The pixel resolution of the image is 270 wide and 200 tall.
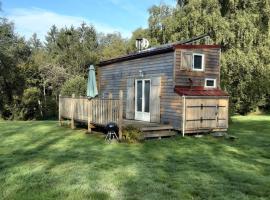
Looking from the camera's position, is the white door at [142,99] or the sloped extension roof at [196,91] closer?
the sloped extension roof at [196,91]

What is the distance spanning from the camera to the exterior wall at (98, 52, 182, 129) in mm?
14617

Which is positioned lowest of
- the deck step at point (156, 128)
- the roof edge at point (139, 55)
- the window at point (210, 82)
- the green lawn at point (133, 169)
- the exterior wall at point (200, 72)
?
the green lawn at point (133, 169)

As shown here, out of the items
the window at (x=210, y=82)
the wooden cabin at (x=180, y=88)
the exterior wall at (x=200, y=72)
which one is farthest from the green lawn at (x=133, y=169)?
the window at (x=210, y=82)

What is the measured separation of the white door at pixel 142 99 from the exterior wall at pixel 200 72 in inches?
76.6

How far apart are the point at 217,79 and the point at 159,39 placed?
16.2 meters

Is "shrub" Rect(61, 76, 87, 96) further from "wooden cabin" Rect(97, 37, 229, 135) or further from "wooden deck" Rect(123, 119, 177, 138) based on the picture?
"wooden deck" Rect(123, 119, 177, 138)

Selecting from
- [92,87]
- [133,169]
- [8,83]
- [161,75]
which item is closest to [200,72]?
[161,75]

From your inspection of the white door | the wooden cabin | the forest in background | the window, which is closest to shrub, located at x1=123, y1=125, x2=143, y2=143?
the wooden cabin

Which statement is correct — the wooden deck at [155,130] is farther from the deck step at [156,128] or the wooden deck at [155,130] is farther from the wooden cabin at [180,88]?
the wooden cabin at [180,88]

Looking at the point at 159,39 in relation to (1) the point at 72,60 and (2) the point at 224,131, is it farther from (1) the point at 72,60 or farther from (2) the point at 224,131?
(2) the point at 224,131

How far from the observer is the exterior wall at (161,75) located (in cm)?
1462

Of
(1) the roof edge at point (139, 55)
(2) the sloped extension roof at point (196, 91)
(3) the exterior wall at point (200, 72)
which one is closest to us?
(2) the sloped extension roof at point (196, 91)

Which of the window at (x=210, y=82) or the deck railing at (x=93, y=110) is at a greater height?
the window at (x=210, y=82)

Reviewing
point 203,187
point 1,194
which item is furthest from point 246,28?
point 1,194
